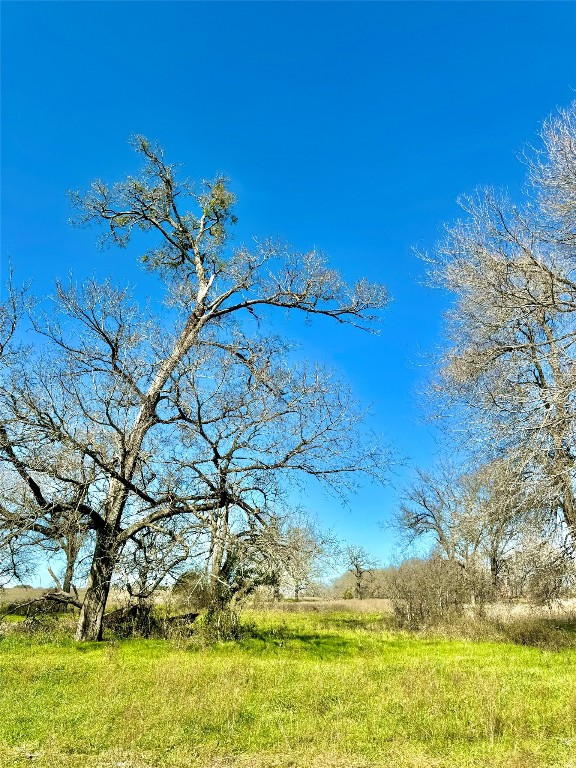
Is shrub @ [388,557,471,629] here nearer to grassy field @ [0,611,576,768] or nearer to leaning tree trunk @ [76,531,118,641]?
grassy field @ [0,611,576,768]

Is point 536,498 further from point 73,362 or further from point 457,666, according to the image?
point 73,362

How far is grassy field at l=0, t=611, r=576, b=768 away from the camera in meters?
5.30

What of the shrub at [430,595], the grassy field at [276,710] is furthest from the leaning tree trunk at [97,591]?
the shrub at [430,595]

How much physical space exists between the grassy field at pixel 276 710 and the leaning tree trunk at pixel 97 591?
1297 millimetres

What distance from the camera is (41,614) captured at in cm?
1484

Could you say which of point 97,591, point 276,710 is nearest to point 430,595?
point 97,591

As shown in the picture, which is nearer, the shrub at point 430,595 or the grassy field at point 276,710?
the grassy field at point 276,710

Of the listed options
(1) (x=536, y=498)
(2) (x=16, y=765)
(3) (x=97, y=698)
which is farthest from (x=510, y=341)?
(2) (x=16, y=765)

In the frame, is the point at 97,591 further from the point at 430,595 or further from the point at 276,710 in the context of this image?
the point at 430,595

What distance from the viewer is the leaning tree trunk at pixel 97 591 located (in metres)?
12.8

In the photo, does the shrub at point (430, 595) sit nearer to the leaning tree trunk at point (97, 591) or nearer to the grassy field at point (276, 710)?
the grassy field at point (276, 710)

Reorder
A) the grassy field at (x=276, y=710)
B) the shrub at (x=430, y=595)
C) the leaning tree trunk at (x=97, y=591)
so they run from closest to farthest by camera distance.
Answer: the grassy field at (x=276, y=710), the leaning tree trunk at (x=97, y=591), the shrub at (x=430, y=595)

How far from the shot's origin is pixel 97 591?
42.4 ft

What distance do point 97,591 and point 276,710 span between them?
25.4 feet
